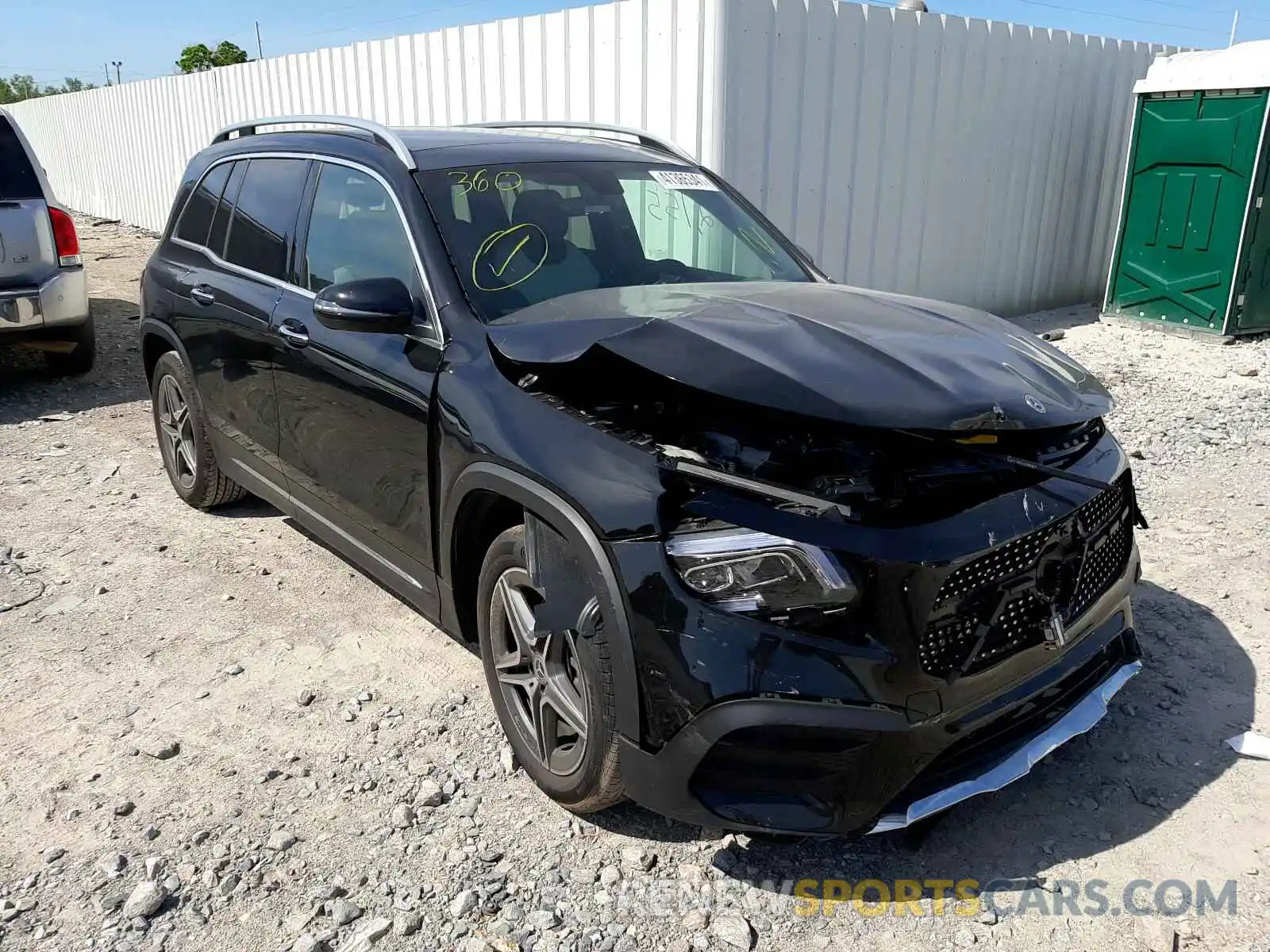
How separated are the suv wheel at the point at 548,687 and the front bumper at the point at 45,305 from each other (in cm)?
592

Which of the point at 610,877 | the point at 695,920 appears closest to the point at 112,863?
the point at 610,877

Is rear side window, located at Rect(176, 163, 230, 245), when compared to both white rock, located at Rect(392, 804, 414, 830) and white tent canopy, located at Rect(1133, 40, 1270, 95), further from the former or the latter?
white tent canopy, located at Rect(1133, 40, 1270, 95)

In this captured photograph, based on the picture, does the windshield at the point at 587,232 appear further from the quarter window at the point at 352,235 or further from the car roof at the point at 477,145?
the quarter window at the point at 352,235

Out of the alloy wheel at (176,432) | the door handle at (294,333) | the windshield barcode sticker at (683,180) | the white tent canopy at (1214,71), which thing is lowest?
the alloy wheel at (176,432)

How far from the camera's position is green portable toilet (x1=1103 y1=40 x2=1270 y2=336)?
27.1 ft

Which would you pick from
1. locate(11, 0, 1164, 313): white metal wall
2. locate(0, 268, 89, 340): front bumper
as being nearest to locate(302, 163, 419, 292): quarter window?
locate(11, 0, 1164, 313): white metal wall

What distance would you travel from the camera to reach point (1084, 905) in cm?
252

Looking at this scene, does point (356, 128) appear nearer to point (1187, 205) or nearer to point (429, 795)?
point (429, 795)

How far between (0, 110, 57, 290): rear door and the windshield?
538cm

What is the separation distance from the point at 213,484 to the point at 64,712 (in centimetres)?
183

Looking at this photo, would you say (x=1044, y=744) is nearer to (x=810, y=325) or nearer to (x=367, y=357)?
(x=810, y=325)

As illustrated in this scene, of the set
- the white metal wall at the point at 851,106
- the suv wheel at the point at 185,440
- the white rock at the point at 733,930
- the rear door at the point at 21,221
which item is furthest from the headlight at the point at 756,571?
the rear door at the point at 21,221

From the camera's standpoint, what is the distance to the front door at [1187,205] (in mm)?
8344

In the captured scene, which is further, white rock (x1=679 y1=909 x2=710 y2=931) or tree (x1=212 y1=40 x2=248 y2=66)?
tree (x1=212 y1=40 x2=248 y2=66)
